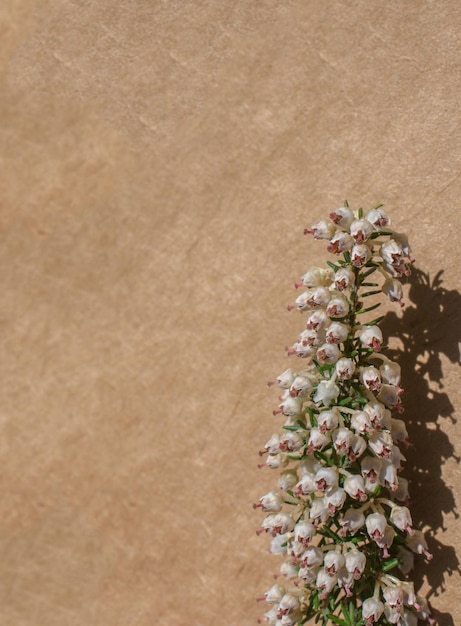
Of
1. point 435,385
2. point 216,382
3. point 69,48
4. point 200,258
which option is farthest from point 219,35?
point 435,385

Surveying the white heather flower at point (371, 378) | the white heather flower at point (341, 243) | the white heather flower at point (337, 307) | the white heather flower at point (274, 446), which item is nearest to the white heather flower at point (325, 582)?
the white heather flower at point (274, 446)

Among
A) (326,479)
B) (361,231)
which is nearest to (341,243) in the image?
(361,231)


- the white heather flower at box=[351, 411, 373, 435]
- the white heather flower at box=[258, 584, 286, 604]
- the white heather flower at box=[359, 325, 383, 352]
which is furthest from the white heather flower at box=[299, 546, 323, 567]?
the white heather flower at box=[359, 325, 383, 352]

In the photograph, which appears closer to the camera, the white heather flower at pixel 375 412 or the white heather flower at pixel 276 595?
the white heather flower at pixel 375 412

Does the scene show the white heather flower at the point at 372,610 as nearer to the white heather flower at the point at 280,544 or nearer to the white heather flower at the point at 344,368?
the white heather flower at the point at 280,544

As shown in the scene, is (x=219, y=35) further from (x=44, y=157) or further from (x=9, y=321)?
(x=9, y=321)

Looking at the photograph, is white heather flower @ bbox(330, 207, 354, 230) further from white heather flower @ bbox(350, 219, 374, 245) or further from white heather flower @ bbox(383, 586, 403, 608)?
white heather flower @ bbox(383, 586, 403, 608)

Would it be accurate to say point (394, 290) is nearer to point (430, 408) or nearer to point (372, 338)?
point (372, 338)
